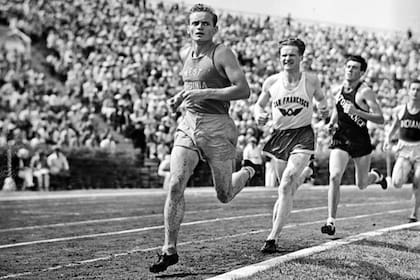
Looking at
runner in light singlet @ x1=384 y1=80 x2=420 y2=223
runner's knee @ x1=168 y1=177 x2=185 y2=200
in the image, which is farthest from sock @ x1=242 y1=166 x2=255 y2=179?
runner in light singlet @ x1=384 y1=80 x2=420 y2=223

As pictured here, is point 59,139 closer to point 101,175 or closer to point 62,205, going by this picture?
point 101,175

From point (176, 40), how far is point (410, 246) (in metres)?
23.3

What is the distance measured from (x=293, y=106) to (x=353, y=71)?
Answer: 1.52 m

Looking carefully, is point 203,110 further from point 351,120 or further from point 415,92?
point 415,92

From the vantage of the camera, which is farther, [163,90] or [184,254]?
[163,90]

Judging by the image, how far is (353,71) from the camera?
31.8 ft

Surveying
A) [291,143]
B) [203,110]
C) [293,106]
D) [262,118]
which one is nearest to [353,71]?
[293,106]

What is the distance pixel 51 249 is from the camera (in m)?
8.38

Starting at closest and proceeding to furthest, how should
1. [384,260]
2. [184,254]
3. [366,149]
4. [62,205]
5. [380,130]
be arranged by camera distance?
[384,260] < [184,254] < [366,149] < [62,205] < [380,130]

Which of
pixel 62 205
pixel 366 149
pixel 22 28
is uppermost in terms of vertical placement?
pixel 22 28

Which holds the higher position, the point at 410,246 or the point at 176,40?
the point at 176,40

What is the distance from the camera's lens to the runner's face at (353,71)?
381 inches

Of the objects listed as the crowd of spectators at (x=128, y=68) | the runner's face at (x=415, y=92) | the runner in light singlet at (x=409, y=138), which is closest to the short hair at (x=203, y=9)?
the runner's face at (x=415, y=92)

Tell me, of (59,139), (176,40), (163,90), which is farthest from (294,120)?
(176,40)
